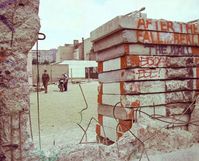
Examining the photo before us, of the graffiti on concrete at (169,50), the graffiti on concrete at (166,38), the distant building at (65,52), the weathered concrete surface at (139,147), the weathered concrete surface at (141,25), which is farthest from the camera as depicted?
the distant building at (65,52)

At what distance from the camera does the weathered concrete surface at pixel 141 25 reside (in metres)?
3.83

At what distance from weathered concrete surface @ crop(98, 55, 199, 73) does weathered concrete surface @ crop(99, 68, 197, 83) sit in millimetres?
52

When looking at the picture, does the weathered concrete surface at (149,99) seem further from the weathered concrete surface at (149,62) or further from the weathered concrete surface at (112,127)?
the weathered concrete surface at (149,62)

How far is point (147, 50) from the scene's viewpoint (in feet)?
13.1

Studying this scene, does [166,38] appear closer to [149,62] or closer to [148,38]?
[148,38]

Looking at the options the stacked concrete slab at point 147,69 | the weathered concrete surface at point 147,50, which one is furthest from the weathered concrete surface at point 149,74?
the weathered concrete surface at point 147,50

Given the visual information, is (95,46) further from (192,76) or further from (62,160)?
(62,160)

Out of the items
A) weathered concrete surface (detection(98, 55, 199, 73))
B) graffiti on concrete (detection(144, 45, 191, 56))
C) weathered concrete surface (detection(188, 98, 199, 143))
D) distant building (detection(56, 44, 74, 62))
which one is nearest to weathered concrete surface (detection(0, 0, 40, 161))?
weathered concrete surface (detection(98, 55, 199, 73))

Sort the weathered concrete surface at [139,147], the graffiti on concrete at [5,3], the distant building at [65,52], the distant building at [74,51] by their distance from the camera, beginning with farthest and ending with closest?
the distant building at [65,52] → the distant building at [74,51] → the weathered concrete surface at [139,147] → the graffiti on concrete at [5,3]

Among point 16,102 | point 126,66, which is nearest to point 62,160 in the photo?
point 16,102

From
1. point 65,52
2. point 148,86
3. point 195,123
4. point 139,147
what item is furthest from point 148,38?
point 65,52

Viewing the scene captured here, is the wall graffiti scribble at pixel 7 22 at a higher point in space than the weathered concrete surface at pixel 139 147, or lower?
higher

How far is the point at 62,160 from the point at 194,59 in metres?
2.39

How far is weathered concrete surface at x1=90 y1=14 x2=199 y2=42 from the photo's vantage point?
151 inches
